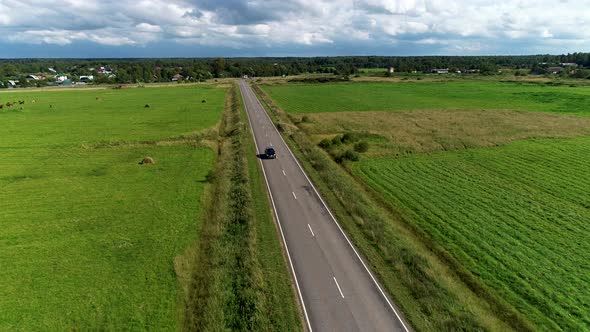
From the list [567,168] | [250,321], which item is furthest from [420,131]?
[250,321]

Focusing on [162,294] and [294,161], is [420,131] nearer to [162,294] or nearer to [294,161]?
[294,161]

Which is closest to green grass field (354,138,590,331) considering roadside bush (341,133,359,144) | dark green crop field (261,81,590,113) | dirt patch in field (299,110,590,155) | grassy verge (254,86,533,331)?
grassy verge (254,86,533,331)

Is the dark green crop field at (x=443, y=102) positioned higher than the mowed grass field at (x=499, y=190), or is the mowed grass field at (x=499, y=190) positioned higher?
the dark green crop field at (x=443, y=102)

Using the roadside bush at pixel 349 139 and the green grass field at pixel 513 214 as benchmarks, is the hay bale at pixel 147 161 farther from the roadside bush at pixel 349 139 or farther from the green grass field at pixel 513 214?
the roadside bush at pixel 349 139

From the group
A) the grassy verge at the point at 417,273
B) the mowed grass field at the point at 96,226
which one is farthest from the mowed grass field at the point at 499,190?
the mowed grass field at the point at 96,226

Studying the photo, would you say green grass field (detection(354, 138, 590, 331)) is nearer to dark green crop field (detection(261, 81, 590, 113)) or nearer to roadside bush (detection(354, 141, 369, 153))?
roadside bush (detection(354, 141, 369, 153))

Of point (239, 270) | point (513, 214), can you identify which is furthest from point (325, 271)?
point (513, 214)
